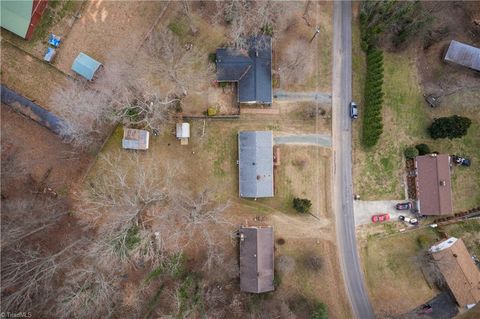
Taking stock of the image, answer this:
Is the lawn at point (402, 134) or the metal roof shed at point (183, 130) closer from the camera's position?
the metal roof shed at point (183, 130)

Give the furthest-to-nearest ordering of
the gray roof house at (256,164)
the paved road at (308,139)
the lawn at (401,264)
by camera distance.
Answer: the paved road at (308,139)
the lawn at (401,264)
the gray roof house at (256,164)

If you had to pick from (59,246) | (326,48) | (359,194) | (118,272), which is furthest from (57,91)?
(359,194)

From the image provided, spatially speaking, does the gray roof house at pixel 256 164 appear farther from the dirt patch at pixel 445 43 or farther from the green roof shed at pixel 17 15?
the green roof shed at pixel 17 15

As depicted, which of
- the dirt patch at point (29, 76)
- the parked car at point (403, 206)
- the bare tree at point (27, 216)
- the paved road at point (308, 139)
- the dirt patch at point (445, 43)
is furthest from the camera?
the dirt patch at point (445, 43)

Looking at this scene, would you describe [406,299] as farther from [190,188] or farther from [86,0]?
[86,0]

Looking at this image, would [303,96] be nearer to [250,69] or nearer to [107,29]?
[250,69]

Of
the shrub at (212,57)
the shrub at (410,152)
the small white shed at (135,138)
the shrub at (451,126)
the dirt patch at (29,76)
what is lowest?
the shrub at (410,152)

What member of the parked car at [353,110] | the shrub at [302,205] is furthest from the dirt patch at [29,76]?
the parked car at [353,110]
